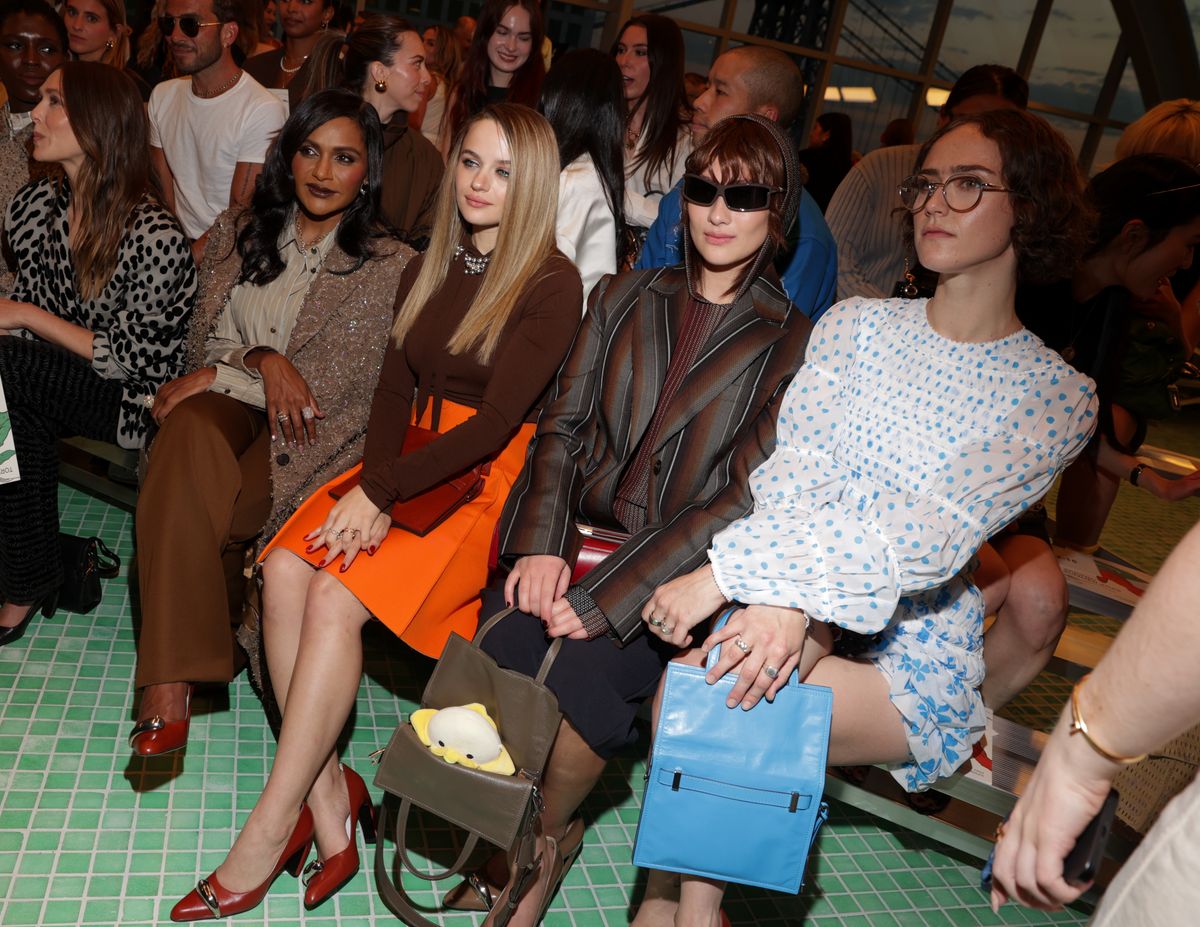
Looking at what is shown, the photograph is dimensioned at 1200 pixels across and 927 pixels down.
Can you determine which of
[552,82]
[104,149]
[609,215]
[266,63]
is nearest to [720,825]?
[609,215]

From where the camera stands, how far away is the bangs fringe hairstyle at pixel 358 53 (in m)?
3.55

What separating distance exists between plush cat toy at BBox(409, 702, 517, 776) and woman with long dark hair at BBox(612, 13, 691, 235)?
7.10 feet

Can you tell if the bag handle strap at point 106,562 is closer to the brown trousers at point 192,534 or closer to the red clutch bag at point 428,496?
the brown trousers at point 192,534

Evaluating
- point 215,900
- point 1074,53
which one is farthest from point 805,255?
point 1074,53

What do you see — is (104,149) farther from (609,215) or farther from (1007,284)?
(1007,284)

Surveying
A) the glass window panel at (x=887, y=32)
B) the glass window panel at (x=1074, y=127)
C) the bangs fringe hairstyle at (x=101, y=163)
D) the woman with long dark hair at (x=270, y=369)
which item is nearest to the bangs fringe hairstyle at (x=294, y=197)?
the woman with long dark hair at (x=270, y=369)

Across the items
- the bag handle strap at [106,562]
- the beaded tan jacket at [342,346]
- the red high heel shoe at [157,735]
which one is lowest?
the bag handle strap at [106,562]

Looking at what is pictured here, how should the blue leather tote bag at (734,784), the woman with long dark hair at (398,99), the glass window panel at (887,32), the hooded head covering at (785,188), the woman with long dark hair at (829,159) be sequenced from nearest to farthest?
the blue leather tote bag at (734,784) → the hooded head covering at (785,188) → the woman with long dark hair at (398,99) → the woman with long dark hair at (829,159) → the glass window panel at (887,32)

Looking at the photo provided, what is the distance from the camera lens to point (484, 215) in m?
2.63

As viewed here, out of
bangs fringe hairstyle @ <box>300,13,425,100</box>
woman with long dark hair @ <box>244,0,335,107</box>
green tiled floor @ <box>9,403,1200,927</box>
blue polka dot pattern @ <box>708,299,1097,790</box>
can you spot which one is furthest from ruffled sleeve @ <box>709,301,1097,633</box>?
woman with long dark hair @ <box>244,0,335,107</box>

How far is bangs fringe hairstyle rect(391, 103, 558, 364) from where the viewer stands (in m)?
2.58

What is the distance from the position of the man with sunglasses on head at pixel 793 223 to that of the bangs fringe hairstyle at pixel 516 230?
354 mm

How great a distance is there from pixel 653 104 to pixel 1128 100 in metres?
12.5

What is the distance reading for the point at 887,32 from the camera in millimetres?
11961
